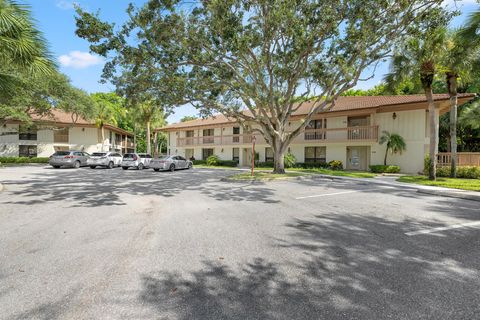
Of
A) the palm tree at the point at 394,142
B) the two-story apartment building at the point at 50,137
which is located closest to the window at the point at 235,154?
the palm tree at the point at 394,142

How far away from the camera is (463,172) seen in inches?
693

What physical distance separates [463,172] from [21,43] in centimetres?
2322

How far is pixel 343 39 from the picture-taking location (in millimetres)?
14234

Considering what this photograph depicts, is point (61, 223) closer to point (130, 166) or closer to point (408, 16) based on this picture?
point (408, 16)

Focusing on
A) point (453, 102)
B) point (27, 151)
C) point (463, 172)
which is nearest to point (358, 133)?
point (453, 102)

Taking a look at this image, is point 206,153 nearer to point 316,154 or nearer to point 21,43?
point 316,154

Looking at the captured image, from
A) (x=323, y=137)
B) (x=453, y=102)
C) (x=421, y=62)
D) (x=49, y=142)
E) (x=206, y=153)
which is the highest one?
→ (x=421, y=62)

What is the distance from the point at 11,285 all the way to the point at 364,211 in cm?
782

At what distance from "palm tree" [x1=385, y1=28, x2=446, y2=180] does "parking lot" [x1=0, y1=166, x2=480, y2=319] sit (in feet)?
35.6

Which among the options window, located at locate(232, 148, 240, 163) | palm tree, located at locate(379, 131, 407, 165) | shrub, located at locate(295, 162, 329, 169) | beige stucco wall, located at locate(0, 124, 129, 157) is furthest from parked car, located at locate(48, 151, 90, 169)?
palm tree, located at locate(379, 131, 407, 165)

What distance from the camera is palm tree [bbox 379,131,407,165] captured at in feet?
73.7

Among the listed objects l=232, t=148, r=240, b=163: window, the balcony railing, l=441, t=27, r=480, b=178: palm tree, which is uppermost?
l=441, t=27, r=480, b=178: palm tree

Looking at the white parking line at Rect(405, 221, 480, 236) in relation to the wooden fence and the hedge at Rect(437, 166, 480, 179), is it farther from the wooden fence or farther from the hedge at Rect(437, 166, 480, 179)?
the wooden fence

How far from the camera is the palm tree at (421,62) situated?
14617 mm
